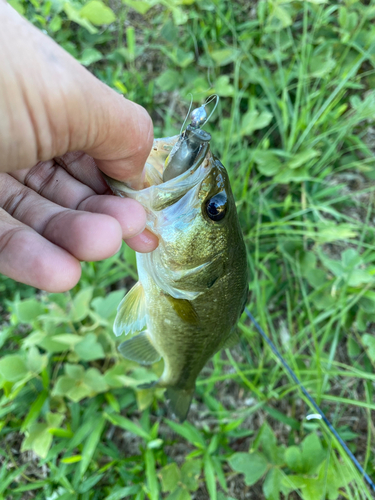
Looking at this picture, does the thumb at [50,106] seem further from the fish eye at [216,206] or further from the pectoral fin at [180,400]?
the pectoral fin at [180,400]

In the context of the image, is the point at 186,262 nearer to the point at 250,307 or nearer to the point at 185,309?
the point at 185,309

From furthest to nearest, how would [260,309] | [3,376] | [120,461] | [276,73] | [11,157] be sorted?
[276,73], [260,309], [120,461], [3,376], [11,157]

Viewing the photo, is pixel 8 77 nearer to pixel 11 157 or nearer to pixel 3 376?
pixel 11 157

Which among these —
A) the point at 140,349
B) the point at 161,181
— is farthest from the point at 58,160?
the point at 140,349

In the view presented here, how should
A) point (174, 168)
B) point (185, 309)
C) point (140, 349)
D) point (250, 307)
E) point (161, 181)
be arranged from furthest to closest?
point (250, 307) → point (140, 349) → point (185, 309) → point (161, 181) → point (174, 168)

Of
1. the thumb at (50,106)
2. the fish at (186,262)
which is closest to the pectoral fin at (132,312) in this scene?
the fish at (186,262)

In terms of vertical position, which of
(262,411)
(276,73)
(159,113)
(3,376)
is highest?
(276,73)

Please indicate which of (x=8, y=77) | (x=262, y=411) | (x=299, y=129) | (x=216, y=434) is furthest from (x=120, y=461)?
(x=299, y=129)
